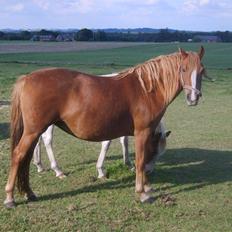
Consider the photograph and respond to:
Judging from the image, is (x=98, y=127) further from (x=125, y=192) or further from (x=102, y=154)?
(x=102, y=154)

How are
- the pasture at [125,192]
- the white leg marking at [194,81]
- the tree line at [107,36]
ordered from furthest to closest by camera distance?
the tree line at [107,36], the white leg marking at [194,81], the pasture at [125,192]

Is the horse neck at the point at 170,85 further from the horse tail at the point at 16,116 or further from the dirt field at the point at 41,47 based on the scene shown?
the dirt field at the point at 41,47

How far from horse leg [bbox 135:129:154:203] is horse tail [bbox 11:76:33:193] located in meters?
1.45

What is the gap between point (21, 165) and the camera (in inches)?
256

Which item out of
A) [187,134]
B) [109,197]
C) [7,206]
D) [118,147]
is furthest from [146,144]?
[187,134]

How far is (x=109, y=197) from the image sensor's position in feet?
23.0

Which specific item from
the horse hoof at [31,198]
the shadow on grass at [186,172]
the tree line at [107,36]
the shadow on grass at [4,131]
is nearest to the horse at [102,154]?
the shadow on grass at [186,172]

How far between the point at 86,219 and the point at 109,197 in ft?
3.28

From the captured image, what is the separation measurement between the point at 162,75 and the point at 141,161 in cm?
122

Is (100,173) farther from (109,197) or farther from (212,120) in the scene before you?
(212,120)

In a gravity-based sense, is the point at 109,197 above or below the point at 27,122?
below

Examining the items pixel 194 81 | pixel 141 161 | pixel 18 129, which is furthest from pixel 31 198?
pixel 194 81

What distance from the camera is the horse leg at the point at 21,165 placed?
20.8ft

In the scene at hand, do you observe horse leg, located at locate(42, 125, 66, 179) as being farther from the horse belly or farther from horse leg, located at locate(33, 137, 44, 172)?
the horse belly
